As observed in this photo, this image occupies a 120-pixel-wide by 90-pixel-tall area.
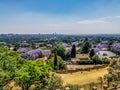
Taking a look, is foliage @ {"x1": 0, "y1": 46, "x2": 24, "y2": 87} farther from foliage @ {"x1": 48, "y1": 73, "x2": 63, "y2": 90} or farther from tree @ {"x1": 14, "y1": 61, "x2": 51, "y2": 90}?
foliage @ {"x1": 48, "y1": 73, "x2": 63, "y2": 90}

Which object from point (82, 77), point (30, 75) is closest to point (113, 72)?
point (30, 75)

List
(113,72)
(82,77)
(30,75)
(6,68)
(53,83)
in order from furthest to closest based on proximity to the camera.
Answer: (82,77)
(113,72)
(30,75)
(6,68)
(53,83)

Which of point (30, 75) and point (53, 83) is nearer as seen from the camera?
point (53, 83)

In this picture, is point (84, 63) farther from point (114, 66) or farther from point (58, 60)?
point (114, 66)

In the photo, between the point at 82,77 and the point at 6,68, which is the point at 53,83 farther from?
the point at 82,77

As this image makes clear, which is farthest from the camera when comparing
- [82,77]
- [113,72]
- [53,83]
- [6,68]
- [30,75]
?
[82,77]

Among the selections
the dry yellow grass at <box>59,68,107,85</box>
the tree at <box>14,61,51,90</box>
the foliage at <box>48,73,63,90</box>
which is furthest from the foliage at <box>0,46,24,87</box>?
the dry yellow grass at <box>59,68,107,85</box>

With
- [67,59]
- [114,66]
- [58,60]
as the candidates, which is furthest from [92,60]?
[114,66]

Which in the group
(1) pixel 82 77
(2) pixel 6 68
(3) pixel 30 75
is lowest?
(1) pixel 82 77
